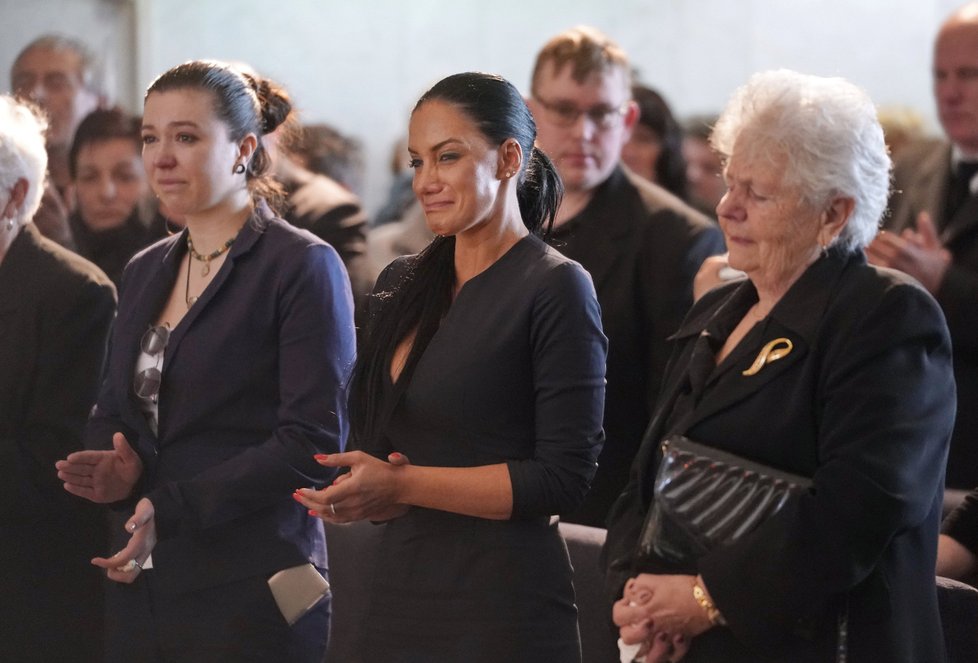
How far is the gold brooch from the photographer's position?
2.03 m

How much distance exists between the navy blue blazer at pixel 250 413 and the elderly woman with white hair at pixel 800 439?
58 centimetres

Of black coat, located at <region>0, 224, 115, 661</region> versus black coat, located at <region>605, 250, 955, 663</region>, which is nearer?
black coat, located at <region>605, 250, 955, 663</region>

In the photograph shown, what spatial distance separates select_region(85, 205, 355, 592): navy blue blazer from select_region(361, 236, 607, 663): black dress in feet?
0.95

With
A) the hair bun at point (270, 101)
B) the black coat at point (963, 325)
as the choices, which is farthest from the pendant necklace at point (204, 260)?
the black coat at point (963, 325)

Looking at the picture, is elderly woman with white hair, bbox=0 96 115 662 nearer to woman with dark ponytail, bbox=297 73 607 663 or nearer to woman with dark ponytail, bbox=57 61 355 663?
woman with dark ponytail, bbox=57 61 355 663

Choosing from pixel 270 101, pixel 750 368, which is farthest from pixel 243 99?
pixel 750 368

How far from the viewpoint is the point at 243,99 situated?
2615 millimetres

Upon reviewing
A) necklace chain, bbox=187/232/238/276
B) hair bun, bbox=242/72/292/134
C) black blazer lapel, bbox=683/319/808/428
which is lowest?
necklace chain, bbox=187/232/238/276

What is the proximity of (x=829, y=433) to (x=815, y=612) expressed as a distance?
0.78 feet

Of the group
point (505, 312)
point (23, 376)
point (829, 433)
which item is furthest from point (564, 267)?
point (23, 376)

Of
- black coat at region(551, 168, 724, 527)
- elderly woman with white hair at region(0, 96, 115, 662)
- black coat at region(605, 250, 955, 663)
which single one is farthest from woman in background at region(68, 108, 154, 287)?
black coat at region(605, 250, 955, 663)

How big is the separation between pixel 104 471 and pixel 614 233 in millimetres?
1432

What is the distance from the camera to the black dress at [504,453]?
82.4 inches

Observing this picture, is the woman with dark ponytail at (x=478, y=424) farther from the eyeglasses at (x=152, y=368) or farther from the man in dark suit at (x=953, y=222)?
the man in dark suit at (x=953, y=222)
